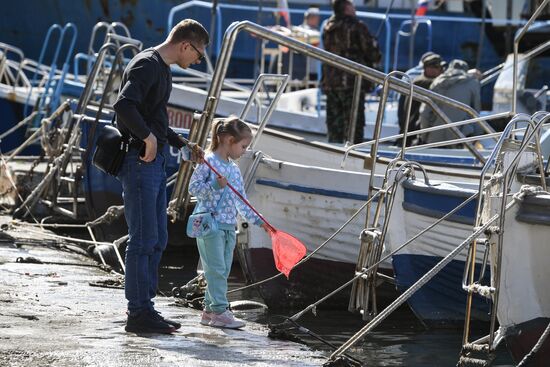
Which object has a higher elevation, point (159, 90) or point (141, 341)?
point (159, 90)

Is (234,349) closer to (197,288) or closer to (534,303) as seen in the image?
(534,303)

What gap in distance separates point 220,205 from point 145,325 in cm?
81

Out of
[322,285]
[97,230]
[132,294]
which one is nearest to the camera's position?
[132,294]

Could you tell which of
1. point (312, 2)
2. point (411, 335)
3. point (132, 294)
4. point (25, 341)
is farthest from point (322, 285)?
point (312, 2)

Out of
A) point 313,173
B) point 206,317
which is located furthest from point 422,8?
point 206,317

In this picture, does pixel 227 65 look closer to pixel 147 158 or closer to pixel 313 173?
pixel 313 173

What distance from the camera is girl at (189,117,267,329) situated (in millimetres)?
6797

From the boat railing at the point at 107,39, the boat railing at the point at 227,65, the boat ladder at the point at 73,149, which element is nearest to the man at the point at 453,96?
the boat railing at the point at 107,39

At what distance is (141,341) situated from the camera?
6234 mm

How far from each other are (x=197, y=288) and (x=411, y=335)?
1.57 m

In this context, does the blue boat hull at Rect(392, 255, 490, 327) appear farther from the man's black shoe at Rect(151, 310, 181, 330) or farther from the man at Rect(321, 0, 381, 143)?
the man at Rect(321, 0, 381, 143)

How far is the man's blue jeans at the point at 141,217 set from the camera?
6.33 meters

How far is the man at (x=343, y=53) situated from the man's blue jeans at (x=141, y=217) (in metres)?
6.63

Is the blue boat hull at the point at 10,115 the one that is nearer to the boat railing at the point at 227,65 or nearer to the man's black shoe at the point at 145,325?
the boat railing at the point at 227,65
